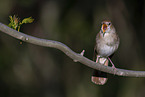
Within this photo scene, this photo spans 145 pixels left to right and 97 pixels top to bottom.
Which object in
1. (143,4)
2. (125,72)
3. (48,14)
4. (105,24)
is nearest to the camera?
(125,72)

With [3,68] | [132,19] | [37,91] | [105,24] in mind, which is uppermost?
[132,19]

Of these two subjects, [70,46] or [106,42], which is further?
[70,46]

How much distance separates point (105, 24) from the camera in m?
3.77

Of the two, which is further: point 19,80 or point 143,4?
point 19,80

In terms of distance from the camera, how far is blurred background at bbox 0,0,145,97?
6797 millimetres

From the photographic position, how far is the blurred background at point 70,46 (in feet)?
22.3

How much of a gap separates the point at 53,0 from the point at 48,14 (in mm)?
417

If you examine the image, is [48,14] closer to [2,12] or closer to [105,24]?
[2,12]

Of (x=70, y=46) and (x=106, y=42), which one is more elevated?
(x=106, y=42)

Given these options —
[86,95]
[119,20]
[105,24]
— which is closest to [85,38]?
[119,20]

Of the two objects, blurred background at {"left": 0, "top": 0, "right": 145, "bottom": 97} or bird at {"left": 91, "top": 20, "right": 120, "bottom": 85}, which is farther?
blurred background at {"left": 0, "top": 0, "right": 145, "bottom": 97}

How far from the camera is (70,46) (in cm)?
714

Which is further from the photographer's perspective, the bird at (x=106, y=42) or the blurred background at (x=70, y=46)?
the blurred background at (x=70, y=46)

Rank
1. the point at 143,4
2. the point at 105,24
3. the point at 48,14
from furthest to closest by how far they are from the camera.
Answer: the point at 48,14, the point at 143,4, the point at 105,24
